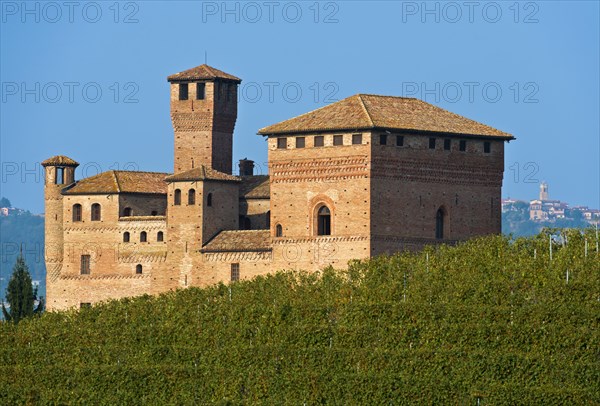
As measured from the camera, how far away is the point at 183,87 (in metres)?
79.2

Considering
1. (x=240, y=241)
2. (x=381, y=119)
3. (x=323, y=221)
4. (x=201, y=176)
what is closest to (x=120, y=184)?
(x=201, y=176)

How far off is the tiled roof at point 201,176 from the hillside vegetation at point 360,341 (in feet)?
23.2

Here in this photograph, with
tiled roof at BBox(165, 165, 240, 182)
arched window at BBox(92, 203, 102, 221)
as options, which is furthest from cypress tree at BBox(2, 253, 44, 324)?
tiled roof at BBox(165, 165, 240, 182)

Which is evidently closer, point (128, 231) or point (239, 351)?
point (239, 351)

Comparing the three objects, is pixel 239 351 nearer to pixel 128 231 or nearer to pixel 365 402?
pixel 365 402

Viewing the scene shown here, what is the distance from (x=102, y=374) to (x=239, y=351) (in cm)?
462

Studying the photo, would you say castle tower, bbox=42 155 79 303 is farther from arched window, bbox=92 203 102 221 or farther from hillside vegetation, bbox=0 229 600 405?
hillside vegetation, bbox=0 229 600 405

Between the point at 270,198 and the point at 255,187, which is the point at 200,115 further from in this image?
the point at 270,198

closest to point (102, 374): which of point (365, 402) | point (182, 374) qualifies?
point (182, 374)

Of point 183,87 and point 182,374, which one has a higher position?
point 183,87

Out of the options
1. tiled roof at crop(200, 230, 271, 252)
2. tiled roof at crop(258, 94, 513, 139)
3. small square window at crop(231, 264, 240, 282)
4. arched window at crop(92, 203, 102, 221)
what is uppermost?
tiled roof at crop(258, 94, 513, 139)

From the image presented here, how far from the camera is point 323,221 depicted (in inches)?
2837

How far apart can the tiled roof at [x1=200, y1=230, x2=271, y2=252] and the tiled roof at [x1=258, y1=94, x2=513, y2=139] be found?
397cm

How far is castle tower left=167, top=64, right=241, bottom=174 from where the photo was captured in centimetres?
7875
